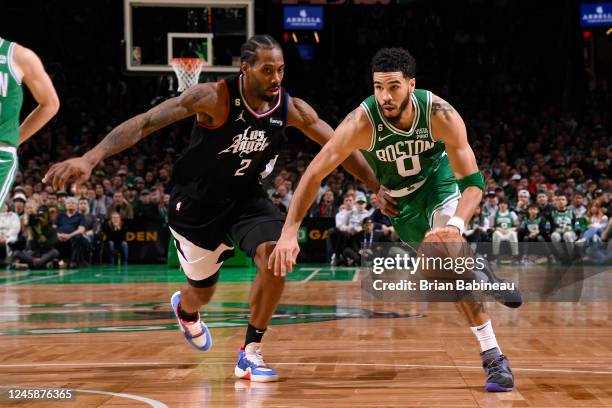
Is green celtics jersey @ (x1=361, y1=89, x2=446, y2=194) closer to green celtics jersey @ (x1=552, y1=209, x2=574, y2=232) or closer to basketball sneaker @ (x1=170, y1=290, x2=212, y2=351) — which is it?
basketball sneaker @ (x1=170, y1=290, x2=212, y2=351)

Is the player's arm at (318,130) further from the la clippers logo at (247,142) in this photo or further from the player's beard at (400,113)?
the player's beard at (400,113)

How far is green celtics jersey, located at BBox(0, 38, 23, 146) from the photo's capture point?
4793 millimetres

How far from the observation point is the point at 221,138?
5754 millimetres

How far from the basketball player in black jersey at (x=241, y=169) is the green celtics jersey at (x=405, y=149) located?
213 millimetres

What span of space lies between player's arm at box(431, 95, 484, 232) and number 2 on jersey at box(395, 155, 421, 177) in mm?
317

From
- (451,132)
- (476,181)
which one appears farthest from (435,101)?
(476,181)

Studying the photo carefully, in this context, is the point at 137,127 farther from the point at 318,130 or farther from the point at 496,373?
the point at 496,373

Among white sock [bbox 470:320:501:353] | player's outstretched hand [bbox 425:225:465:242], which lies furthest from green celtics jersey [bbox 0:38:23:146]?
white sock [bbox 470:320:501:353]

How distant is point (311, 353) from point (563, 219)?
1117cm

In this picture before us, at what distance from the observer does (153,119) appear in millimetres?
5266

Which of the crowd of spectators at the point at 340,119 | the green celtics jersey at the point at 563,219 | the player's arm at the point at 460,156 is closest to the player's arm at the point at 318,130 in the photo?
the player's arm at the point at 460,156

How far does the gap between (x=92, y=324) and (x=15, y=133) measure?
4.01m

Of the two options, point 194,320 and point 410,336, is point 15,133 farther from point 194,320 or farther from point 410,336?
point 410,336

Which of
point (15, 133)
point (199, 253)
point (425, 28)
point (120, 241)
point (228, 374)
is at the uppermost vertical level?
point (425, 28)
